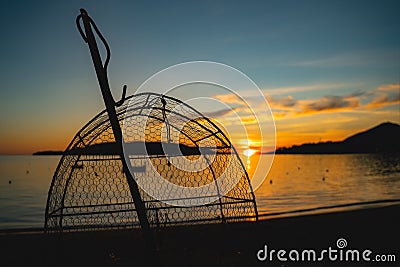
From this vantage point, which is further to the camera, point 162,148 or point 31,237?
point 31,237

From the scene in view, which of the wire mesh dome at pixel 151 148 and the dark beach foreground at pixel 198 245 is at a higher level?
the wire mesh dome at pixel 151 148

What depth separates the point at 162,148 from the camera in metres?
8.38

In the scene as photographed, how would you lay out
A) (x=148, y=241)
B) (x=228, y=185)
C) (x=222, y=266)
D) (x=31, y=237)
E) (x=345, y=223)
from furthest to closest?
(x=345, y=223) < (x=31, y=237) < (x=228, y=185) < (x=222, y=266) < (x=148, y=241)

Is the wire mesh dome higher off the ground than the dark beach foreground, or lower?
higher

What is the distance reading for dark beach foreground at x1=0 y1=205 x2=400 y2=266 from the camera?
760 centimetres

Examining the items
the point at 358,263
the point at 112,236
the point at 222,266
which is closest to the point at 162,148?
the point at 222,266

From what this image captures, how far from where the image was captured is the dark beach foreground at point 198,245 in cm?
760

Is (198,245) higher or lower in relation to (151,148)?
lower

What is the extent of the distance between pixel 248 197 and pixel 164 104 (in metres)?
2.30

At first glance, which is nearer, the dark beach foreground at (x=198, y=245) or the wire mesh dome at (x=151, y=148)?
the wire mesh dome at (x=151, y=148)

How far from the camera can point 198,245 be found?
341 inches

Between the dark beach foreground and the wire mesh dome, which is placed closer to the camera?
the wire mesh dome

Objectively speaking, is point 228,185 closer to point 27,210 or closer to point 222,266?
point 222,266

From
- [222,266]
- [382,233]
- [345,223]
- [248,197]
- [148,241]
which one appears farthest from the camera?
[345,223]
